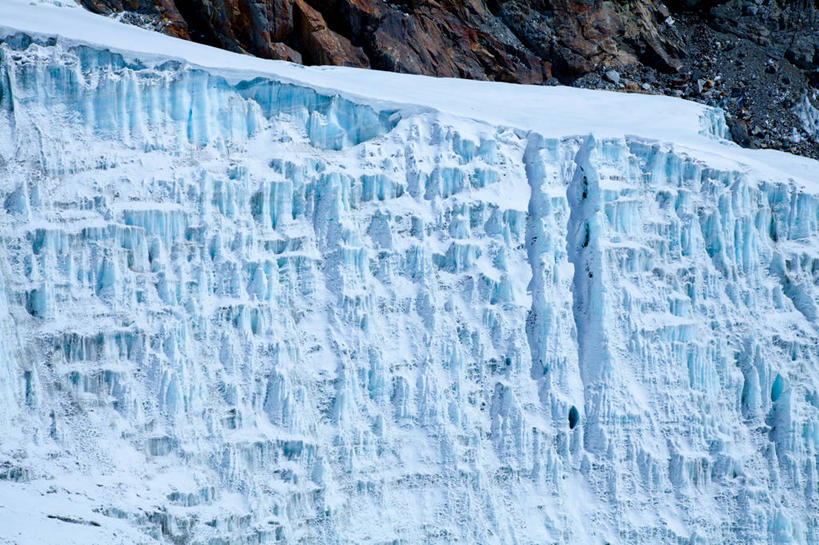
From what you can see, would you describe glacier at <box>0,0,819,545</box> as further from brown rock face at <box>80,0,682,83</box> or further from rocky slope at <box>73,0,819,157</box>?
rocky slope at <box>73,0,819,157</box>

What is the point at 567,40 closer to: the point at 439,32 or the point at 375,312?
the point at 439,32

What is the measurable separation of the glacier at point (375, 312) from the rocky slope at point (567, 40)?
534 cm

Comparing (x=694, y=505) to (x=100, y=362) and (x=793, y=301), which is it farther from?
(x=100, y=362)

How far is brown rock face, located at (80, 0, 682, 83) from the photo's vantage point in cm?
4119

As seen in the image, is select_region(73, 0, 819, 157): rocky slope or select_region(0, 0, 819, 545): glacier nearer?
select_region(0, 0, 819, 545): glacier

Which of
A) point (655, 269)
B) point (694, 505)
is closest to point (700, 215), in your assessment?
point (655, 269)

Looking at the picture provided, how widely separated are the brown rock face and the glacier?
519 centimetres

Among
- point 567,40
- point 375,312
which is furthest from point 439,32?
point 375,312

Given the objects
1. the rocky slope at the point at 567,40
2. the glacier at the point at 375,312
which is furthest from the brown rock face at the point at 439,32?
the glacier at the point at 375,312

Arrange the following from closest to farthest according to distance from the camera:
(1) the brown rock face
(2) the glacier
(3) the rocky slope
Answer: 1. (2) the glacier
2. (1) the brown rock face
3. (3) the rocky slope

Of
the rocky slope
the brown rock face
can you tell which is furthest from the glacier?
the rocky slope

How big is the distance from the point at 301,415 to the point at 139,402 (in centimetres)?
391

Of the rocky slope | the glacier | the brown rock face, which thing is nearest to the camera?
the glacier

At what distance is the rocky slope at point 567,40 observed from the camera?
4131 centimetres
